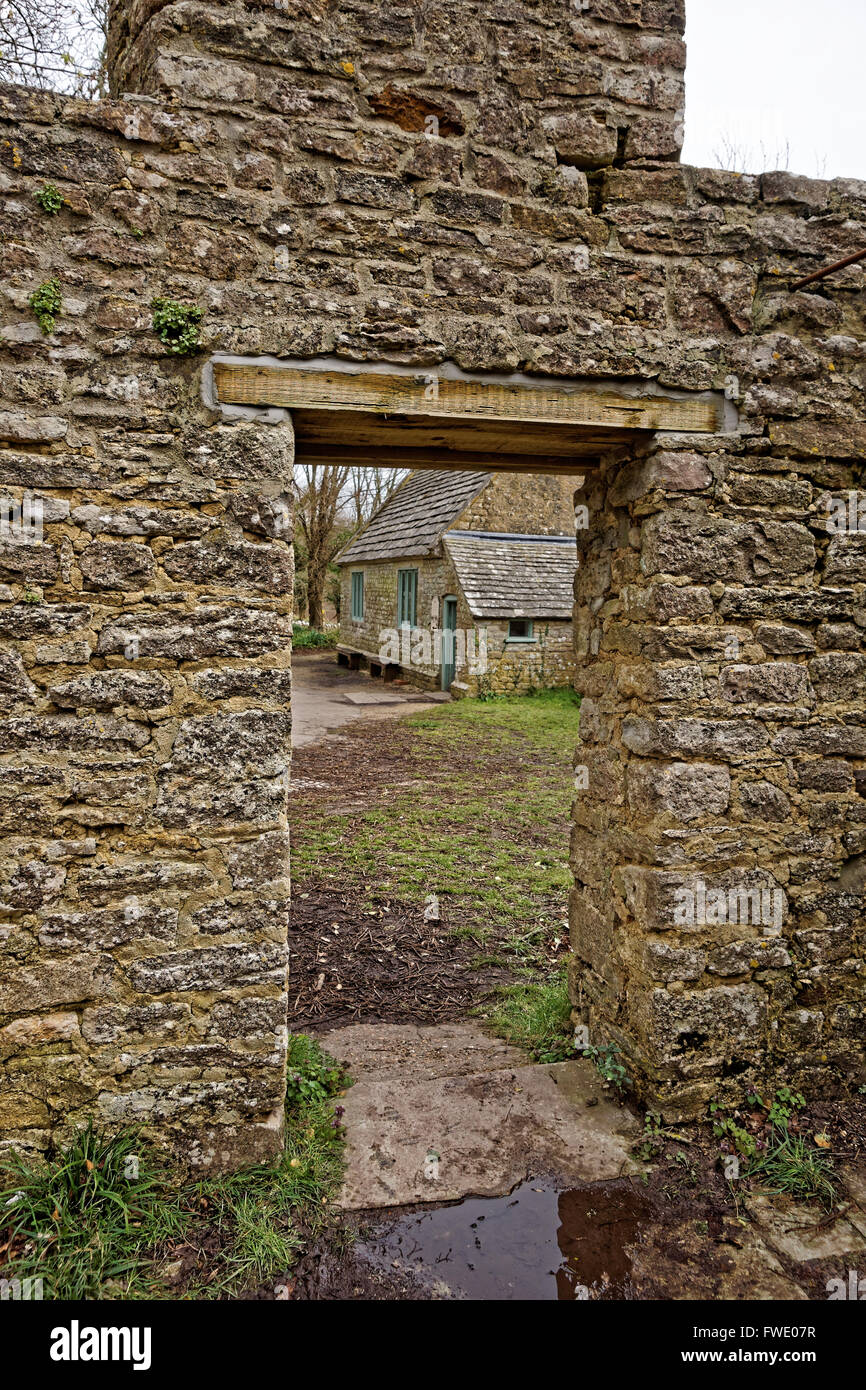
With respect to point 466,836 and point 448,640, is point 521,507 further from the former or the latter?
point 466,836

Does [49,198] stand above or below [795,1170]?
above

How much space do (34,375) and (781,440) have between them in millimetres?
2973

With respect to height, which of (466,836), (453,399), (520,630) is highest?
(453,399)

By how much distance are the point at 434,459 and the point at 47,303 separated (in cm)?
177

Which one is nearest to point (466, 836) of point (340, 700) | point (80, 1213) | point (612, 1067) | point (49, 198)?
point (612, 1067)

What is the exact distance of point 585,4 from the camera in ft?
10.4

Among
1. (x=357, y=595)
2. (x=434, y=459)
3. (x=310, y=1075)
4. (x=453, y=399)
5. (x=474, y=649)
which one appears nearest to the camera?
(x=453, y=399)

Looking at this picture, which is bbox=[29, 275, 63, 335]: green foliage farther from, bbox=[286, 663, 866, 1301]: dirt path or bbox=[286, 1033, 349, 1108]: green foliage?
bbox=[286, 663, 866, 1301]: dirt path

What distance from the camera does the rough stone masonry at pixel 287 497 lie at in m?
2.74

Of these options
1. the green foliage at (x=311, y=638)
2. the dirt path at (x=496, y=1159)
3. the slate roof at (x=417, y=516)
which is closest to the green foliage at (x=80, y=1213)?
the dirt path at (x=496, y=1159)

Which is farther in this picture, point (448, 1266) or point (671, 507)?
point (671, 507)

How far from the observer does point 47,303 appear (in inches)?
105
